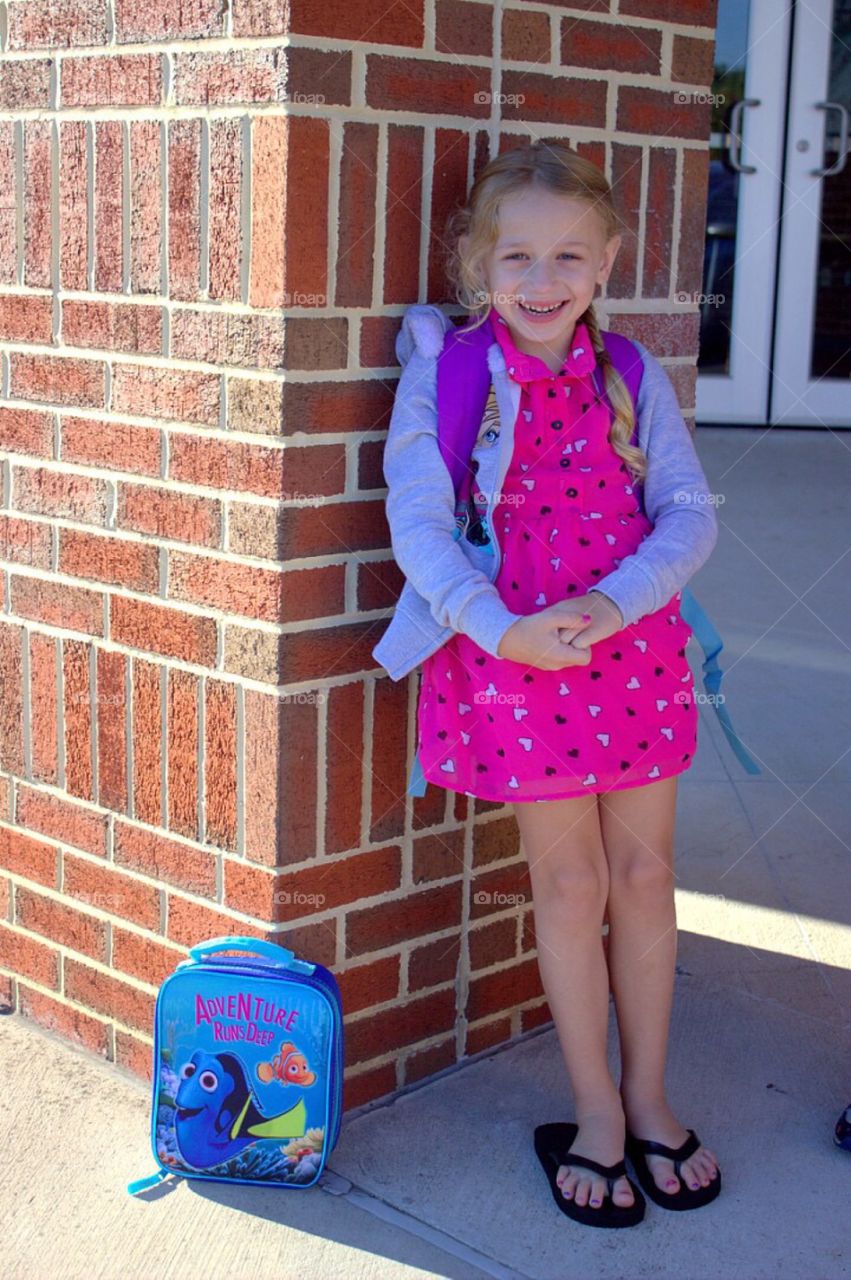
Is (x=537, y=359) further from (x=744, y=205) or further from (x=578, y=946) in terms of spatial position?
(x=744, y=205)

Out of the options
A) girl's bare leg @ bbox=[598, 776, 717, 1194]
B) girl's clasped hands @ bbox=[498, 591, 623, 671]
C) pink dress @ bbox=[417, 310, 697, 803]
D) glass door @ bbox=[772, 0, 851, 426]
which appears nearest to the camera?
girl's clasped hands @ bbox=[498, 591, 623, 671]

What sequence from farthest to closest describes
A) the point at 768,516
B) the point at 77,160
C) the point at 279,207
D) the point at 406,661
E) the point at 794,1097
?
the point at 768,516 → the point at 794,1097 → the point at 77,160 → the point at 406,661 → the point at 279,207

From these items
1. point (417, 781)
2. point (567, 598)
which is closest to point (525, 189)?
point (567, 598)

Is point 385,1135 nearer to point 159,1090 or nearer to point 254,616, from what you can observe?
point 159,1090

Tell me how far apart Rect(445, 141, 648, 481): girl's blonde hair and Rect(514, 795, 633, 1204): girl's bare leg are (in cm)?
56

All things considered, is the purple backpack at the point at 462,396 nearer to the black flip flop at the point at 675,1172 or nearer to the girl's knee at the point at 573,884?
the girl's knee at the point at 573,884

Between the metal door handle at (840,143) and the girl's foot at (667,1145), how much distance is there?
6522 mm

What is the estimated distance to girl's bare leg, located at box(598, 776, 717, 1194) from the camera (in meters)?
2.51

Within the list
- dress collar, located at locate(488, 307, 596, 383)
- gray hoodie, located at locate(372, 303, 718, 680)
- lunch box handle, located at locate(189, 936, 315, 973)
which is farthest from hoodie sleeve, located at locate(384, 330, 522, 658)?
lunch box handle, located at locate(189, 936, 315, 973)

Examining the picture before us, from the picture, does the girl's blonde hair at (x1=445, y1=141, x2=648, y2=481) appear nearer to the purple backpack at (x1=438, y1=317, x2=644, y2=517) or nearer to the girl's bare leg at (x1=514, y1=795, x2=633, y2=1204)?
the purple backpack at (x1=438, y1=317, x2=644, y2=517)

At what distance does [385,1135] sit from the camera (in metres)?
2.62

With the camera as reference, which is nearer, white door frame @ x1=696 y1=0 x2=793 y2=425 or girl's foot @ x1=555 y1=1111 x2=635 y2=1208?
girl's foot @ x1=555 y1=1111 x2=635 y2=1208

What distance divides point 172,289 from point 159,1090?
4.03 ft

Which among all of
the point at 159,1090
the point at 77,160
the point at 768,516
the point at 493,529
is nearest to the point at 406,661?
the point at 493,529
